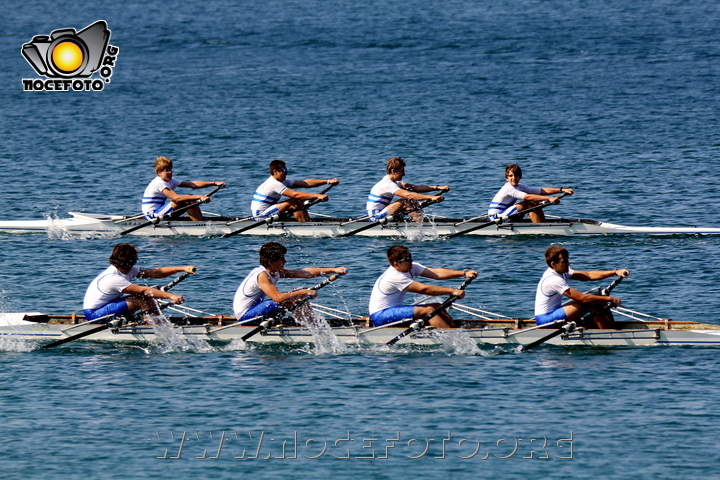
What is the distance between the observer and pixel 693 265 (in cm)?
2459

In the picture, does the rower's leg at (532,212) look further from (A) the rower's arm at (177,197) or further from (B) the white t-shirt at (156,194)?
(B) the white t-shirt at (156,194)

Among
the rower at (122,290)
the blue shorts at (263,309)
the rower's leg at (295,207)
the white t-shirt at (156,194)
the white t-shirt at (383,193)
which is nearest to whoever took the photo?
the rower at (122,290)

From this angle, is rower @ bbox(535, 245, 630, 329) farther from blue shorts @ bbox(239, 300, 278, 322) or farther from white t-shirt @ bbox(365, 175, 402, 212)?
white t-shirt @ bbox(365, 175, 402, 212)

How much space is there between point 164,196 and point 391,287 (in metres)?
11.0

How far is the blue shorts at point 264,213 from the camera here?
27.6 m

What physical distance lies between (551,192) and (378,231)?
435 centimetres

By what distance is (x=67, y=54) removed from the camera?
50219 millimetres

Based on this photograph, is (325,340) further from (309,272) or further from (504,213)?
(504,213)

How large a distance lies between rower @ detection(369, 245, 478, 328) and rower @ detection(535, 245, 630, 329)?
3.97ft

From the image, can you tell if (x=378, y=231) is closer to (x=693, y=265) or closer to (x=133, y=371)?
(x=693, y=265)

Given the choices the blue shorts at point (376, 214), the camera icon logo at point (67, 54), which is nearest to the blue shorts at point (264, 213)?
the blue shorts at point (376, 214)

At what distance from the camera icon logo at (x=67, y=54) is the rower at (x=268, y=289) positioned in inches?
1224

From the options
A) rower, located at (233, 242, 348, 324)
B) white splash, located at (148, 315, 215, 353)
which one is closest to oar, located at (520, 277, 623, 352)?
rower, located at (233, 242, 348, 324)

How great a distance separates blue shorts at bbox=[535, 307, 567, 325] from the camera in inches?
719
